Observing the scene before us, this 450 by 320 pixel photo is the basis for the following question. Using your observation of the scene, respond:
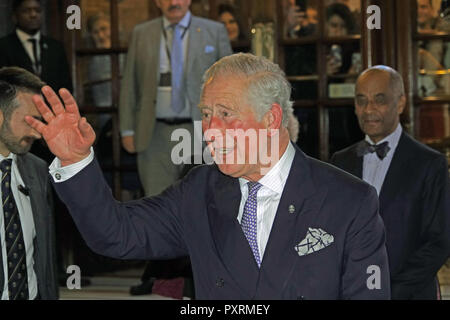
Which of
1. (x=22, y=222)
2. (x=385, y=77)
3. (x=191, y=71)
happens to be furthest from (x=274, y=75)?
(x=191, y=71)

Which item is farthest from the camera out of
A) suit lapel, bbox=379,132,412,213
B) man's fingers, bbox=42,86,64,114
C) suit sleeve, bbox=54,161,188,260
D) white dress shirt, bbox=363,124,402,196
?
white dress shirt, bbox=363,124,402,196

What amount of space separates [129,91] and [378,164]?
212cm

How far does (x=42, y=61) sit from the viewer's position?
17.9 ft

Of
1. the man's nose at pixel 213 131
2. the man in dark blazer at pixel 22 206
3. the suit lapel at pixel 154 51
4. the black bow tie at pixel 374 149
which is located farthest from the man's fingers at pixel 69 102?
the suit lapel at pixel 154 51

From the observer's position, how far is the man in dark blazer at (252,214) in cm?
227

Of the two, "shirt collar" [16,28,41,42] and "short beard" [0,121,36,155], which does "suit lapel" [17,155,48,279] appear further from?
"shirt collar" [16,28,41,42]

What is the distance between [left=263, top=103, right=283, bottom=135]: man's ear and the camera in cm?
239

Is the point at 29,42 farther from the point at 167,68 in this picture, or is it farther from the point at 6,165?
the point at 6,165

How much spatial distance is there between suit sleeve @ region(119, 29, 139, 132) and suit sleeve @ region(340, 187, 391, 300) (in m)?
3.27

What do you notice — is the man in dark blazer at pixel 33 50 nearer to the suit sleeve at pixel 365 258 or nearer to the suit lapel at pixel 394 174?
the suit lapel at pixel 394 174

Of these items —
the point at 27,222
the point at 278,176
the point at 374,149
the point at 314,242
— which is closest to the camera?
the point at 314,242

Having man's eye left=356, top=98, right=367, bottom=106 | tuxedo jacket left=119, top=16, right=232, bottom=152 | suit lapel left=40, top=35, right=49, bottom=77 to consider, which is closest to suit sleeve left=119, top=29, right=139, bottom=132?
tuxedo jacket left=119, top=16, right=232, bottom=152

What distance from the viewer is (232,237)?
2342 millimetres

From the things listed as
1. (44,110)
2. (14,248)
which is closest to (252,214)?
(44,110)
